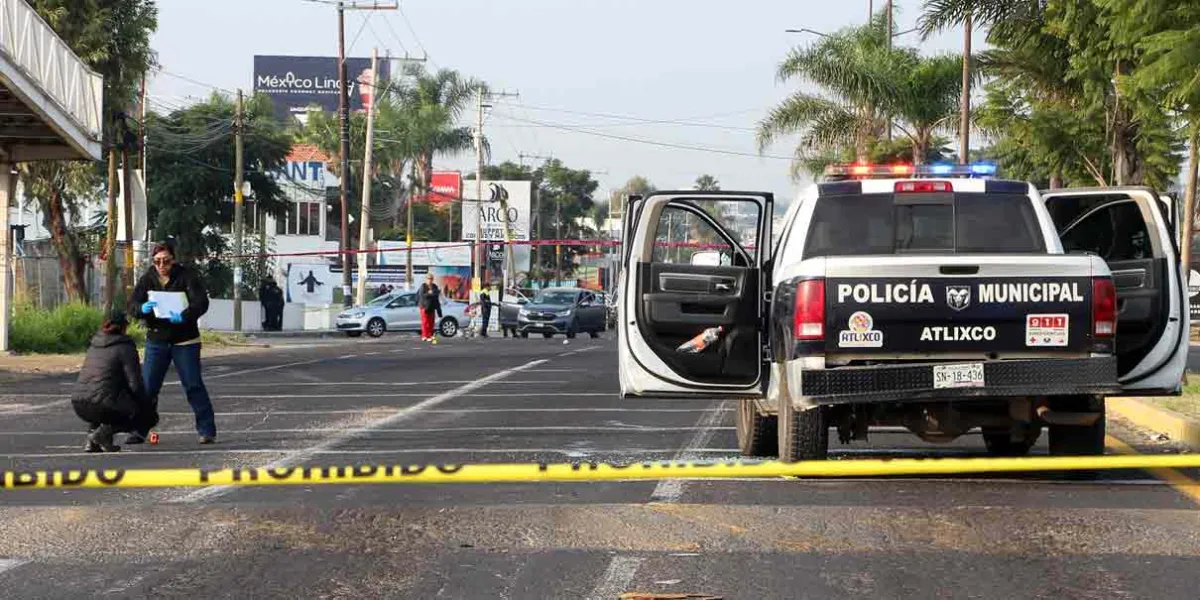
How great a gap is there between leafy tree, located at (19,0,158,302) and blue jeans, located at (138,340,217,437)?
24145mm

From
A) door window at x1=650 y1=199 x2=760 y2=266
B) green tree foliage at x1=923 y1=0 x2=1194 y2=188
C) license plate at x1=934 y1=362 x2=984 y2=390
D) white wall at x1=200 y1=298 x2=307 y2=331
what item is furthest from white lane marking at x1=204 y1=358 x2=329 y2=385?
white wall at x1=200 y1=298 x2=307 y2=331

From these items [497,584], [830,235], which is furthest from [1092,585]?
[830,235]

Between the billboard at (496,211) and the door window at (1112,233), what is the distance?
57890mm

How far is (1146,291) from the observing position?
38.1ft

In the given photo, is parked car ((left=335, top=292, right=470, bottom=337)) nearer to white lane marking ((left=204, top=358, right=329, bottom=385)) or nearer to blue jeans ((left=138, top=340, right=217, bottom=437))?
white lane marking ((left=204, top=358, right=329, bottom=385))

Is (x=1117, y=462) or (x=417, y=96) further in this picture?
(x=417, y=96)

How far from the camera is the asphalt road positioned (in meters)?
7.37

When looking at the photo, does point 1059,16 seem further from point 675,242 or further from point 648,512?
point 648,512

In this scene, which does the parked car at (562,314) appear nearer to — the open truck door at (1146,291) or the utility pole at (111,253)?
the utility pole at (111,253)

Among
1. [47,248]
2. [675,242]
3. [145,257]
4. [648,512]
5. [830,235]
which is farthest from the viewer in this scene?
[47,248]

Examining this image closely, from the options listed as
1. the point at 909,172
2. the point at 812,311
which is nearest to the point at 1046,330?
the point at 812,311

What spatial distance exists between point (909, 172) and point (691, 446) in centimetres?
284

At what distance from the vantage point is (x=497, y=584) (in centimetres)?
737

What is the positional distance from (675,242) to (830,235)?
173 inches
